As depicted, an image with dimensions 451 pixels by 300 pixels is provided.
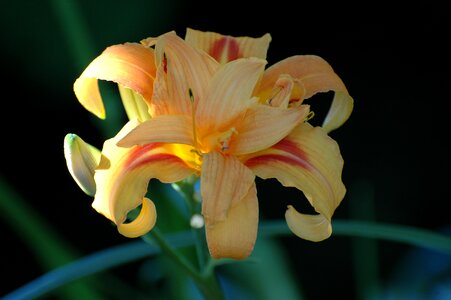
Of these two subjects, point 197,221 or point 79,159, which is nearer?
point 79,159

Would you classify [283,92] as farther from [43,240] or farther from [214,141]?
[43,240]

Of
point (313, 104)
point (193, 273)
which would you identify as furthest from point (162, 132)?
point (313, 104)

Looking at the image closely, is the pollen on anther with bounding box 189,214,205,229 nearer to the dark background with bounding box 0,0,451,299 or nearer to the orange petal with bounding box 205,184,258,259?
the orange petal with bounding box 205,184,258,259

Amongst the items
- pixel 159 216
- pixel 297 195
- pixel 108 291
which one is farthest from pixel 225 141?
pixel 297 195

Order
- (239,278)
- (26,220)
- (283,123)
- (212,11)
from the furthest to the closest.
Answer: (212,11)
(239,278)
(26,220)
(283,123)

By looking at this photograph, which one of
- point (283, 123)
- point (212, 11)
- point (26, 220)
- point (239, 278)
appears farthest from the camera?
point (212, 11)

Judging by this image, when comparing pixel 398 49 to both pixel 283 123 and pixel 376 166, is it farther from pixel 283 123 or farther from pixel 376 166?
pixel 283 123
